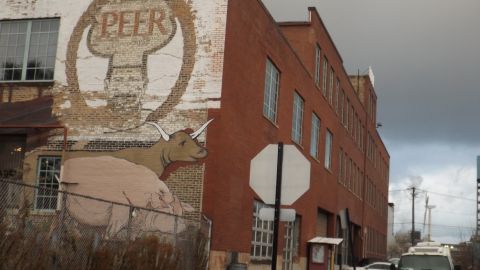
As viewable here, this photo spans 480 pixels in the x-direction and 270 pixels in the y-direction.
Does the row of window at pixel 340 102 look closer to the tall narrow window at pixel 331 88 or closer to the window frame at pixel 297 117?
the tall narrow window at pixel 331 88

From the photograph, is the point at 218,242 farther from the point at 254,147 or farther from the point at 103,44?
the point at 103,44

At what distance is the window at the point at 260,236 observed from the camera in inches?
845

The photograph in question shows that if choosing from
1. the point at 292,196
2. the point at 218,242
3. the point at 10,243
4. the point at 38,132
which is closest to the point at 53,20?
the point at 38,132

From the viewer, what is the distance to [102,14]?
64.7 feet

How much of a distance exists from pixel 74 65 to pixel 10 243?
11115 millimetres

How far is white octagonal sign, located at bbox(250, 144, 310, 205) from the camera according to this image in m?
8.68

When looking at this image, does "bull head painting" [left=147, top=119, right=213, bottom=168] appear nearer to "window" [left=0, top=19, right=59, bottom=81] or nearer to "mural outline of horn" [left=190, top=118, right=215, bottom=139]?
"mural outline of horn" [left=190, top=118, right=215, bottom=139]

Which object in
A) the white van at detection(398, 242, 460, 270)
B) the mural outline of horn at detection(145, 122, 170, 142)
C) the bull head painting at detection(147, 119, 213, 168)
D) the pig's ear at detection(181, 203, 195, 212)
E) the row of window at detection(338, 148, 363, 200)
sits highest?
the row of window at detection(338, 148, 363, 200)

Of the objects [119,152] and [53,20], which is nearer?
[119,152]

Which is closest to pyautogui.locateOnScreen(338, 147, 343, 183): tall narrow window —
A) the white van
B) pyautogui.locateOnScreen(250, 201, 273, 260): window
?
pyautogui.locateOnScreen(250, 201, 273, 260): window

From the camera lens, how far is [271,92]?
23172mm

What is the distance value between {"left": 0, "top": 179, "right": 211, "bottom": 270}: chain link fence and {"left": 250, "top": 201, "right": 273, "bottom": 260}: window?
181 inches

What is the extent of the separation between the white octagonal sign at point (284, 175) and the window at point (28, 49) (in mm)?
13003

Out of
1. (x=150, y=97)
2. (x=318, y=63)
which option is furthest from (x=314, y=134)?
(x=150, y=97)
